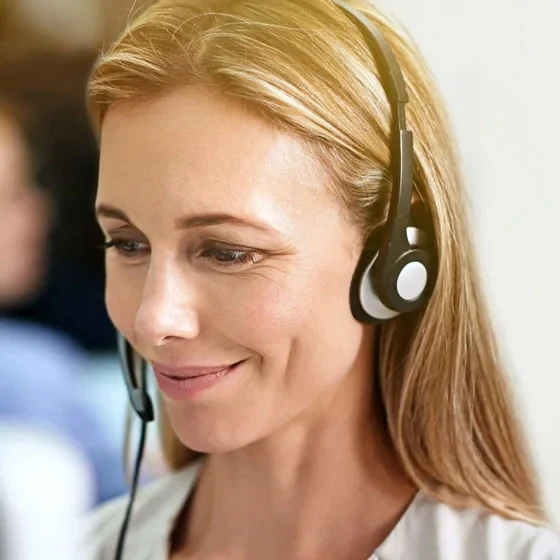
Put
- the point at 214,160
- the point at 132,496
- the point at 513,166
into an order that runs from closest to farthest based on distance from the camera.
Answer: the point at 214,160 → the point at 513,166 → the point at 132,496

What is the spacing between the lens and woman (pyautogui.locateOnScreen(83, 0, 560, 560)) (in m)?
0.74

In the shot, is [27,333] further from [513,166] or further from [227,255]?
[513,166]

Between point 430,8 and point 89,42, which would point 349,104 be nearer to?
point 430,8

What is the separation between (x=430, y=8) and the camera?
2.84 feet

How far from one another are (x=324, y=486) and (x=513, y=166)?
38 cm

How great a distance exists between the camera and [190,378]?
81cm

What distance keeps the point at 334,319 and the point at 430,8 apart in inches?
13.4

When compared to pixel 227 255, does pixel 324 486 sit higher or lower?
lower

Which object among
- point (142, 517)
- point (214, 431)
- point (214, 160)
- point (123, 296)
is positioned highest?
point (214, 160)

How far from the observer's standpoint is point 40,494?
935 mm

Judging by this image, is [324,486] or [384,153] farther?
[324,486]

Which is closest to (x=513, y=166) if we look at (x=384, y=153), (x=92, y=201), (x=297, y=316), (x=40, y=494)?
(x=384, y=153)

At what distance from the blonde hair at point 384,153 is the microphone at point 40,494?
375mm

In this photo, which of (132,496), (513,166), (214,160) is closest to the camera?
(214,160)
